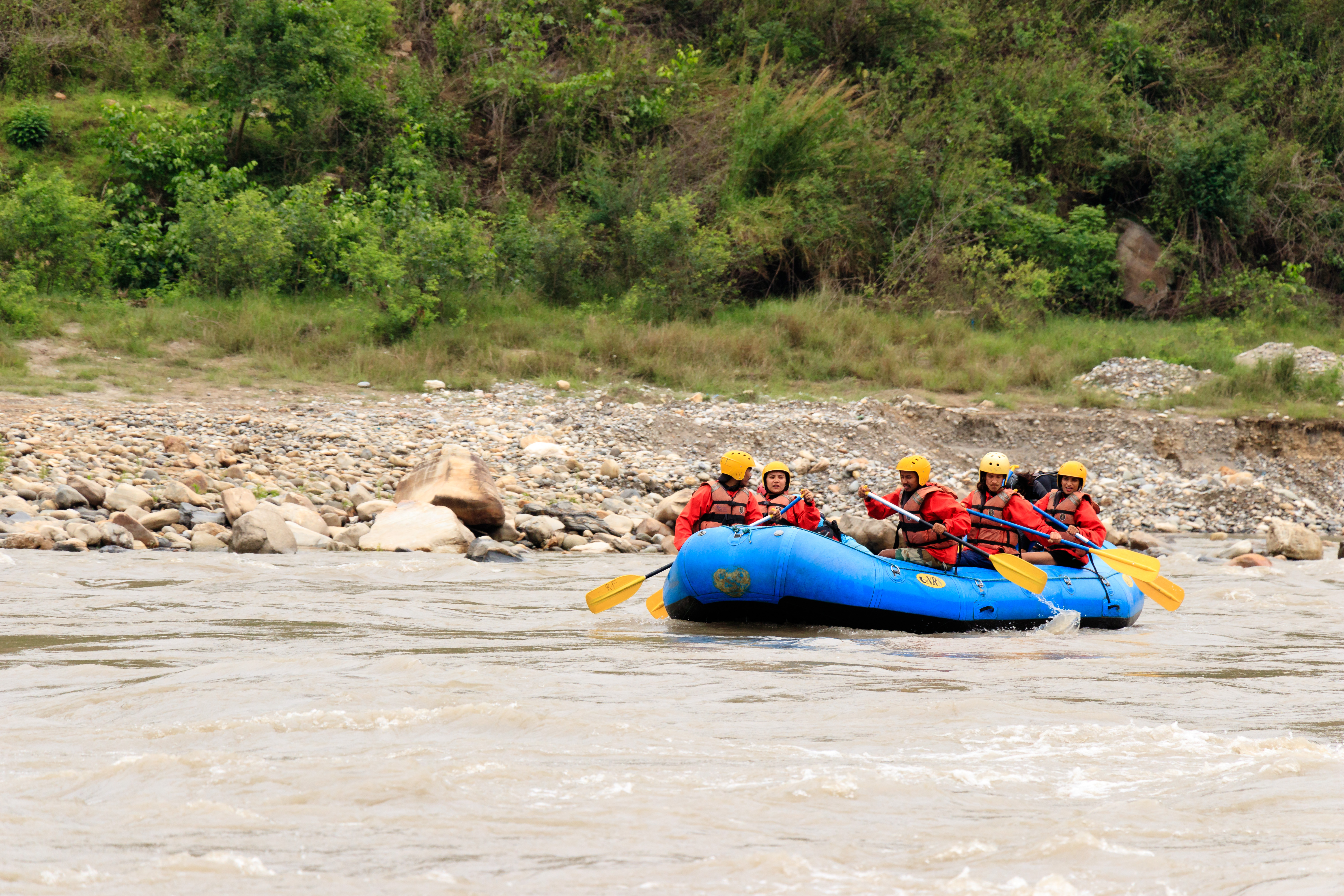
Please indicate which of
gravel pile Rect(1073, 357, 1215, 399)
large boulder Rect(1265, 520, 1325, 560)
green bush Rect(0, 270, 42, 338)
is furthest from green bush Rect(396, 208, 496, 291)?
large boulder Rect(1265, 520, 1325, 560)

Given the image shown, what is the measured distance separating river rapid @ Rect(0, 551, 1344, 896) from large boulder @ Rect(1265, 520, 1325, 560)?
15.1ft

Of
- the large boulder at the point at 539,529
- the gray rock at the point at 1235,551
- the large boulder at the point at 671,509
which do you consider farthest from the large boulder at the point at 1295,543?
the large boulder at the point at 539,529

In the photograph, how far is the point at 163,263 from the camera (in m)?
16.8

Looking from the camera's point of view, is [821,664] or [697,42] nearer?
[821,664]

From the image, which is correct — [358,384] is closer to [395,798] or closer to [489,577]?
[489,577]

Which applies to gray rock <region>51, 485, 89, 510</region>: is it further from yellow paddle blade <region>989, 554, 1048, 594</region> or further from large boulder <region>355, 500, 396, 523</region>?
yellow paddle blade <region>989, 554, 1048, 594</region>

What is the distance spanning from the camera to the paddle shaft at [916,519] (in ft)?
23.7

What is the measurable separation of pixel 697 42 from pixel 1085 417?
11437 mm

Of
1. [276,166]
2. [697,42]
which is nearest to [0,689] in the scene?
[276,166]

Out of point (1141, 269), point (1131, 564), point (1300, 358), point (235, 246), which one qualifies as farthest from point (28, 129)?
point (1300, 358)

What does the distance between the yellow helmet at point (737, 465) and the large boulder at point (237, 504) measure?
12.5ft

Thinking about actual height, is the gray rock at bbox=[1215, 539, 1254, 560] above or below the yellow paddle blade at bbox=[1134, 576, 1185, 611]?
below

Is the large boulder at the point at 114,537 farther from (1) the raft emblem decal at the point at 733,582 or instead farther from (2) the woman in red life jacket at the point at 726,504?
(1) the raft emblem decal at the point at 733,582

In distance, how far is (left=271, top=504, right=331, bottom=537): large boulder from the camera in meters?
9.62
